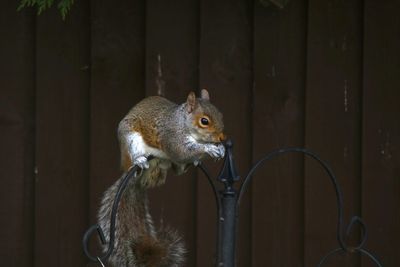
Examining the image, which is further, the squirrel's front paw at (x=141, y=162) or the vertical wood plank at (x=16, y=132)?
the vertical wood plank at (x=16, y=132)

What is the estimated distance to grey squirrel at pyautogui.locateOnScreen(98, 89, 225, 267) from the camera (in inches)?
58.2

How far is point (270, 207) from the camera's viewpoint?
7.22ft

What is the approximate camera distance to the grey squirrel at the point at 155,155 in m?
1.48

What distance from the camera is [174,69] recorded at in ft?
7.13

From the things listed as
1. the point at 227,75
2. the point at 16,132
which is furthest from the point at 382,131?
the point at 16,132

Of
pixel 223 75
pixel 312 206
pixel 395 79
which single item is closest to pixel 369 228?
pixel 312 206

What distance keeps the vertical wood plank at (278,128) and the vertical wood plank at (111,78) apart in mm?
304

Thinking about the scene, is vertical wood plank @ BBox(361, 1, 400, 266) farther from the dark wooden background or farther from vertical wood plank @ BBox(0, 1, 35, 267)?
vertical wood plank @ BBox(0, 1, 35, 267)

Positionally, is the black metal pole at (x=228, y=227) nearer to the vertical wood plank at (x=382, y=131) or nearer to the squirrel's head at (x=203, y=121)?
the squirrel's head at (x=203, y=121)

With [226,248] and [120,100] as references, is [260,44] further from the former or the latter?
[226,248]

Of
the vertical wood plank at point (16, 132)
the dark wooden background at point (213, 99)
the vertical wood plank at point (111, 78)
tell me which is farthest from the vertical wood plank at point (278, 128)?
the vertical wood plank at point (16, 132)

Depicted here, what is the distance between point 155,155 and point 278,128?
63 centimetres

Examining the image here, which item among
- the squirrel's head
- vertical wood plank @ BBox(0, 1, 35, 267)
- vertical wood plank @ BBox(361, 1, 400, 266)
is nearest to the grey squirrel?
the squirrel's head

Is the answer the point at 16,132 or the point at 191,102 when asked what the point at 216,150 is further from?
the point at 16,132
